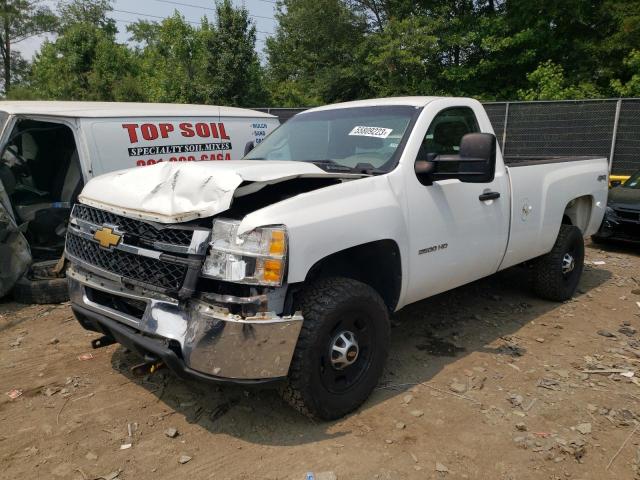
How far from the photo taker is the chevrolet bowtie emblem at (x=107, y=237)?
3068 mm

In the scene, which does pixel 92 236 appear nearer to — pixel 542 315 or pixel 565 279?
pixel 542 315

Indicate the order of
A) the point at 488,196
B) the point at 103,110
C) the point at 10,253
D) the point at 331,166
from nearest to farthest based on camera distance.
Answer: the point at 331,166, the point at 488,196, the point at 10,253, the point at 103,110

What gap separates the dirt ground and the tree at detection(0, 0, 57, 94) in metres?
43.5

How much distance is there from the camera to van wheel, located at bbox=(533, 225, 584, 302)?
5.30 metres

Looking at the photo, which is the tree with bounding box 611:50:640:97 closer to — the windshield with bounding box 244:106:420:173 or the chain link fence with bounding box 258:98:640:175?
the chain link fence with bounding box 258:98:640:175

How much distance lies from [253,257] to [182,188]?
645mm

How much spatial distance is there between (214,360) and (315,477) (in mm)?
785

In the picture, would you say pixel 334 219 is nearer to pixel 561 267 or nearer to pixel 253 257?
pixel 253 257

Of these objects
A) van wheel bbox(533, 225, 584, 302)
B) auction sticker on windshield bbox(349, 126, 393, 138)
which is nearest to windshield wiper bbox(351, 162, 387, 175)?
auction sticker on windshield bbox(349, 126, 393, 138)

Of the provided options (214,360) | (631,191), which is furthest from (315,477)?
(631,191)

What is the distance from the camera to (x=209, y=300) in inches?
108

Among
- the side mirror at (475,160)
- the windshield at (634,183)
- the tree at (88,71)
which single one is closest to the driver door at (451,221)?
the side mirror at (475,160)

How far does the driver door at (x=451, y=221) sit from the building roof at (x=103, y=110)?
3.98 meters

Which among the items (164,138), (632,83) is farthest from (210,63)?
(164,138)
